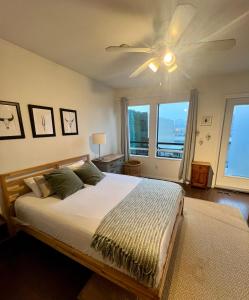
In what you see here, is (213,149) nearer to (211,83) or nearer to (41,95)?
(211,83)

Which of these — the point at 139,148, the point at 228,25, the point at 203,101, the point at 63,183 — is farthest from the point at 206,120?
the point at 63,183

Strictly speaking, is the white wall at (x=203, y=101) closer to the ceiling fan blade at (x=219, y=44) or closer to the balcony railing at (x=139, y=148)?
the balcony railing at (x=139, y=148)

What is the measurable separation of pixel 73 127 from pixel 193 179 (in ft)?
9.71

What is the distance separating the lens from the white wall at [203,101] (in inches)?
123

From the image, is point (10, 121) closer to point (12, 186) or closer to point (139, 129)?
point (12, 186)

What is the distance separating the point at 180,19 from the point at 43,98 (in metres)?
2.14

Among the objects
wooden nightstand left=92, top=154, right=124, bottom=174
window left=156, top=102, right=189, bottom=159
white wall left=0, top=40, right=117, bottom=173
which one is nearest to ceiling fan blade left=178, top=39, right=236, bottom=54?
white wall left=0, top=40, right=117, bottom=173

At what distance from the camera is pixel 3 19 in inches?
58.9

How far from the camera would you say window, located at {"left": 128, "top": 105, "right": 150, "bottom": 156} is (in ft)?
13.7

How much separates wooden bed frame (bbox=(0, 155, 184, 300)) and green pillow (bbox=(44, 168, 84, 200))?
384mm

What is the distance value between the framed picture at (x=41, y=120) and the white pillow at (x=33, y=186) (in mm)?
672

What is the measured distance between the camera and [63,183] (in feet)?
6.68

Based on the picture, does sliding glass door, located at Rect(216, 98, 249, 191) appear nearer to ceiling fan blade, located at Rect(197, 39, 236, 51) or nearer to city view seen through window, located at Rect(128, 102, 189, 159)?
city view seen through window, located at Rect(128, 102, 189, 159)

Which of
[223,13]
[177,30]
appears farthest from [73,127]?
[223,13]
